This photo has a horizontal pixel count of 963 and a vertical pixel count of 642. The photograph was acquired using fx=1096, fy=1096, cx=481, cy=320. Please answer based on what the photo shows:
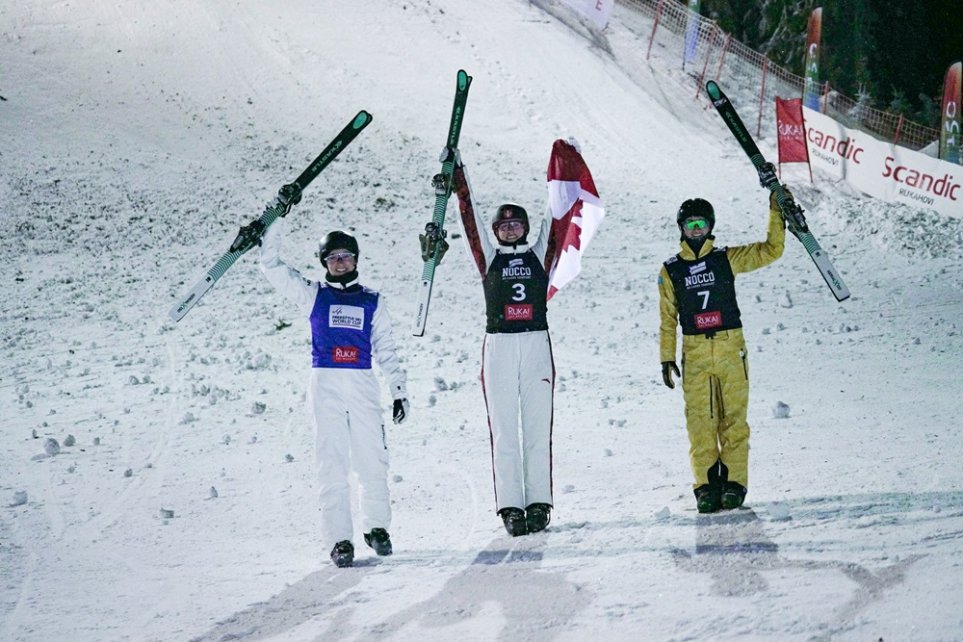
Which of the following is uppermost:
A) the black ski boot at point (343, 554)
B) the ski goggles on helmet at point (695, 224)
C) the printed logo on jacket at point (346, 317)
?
the ski goggles on helmet at point (695, 224)

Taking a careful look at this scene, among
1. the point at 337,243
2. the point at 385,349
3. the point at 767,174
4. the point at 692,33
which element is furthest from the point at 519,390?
the point at 692,33

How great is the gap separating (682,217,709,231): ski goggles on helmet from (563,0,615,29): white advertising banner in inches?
874

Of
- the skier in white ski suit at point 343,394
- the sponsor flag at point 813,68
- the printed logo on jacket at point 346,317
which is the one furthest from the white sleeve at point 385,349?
the sponsor flag at point 813,68

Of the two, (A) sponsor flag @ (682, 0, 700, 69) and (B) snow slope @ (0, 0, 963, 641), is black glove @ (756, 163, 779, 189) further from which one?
(A) sponsor flag @ (682, 0, 700, 69)

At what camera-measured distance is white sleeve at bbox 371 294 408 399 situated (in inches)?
263

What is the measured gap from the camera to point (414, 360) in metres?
12.8

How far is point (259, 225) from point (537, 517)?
246 centimetres

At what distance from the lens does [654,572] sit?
5688mm

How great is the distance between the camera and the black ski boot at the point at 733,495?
6.66m

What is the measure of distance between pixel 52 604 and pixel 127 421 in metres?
4.84

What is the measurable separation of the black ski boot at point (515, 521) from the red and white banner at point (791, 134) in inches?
600

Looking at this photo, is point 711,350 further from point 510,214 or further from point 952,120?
point 952,120

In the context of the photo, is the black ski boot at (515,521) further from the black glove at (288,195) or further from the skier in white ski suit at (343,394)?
the black glove at (288,195)

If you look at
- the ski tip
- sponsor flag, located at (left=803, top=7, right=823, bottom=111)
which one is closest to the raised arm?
the ski tip
